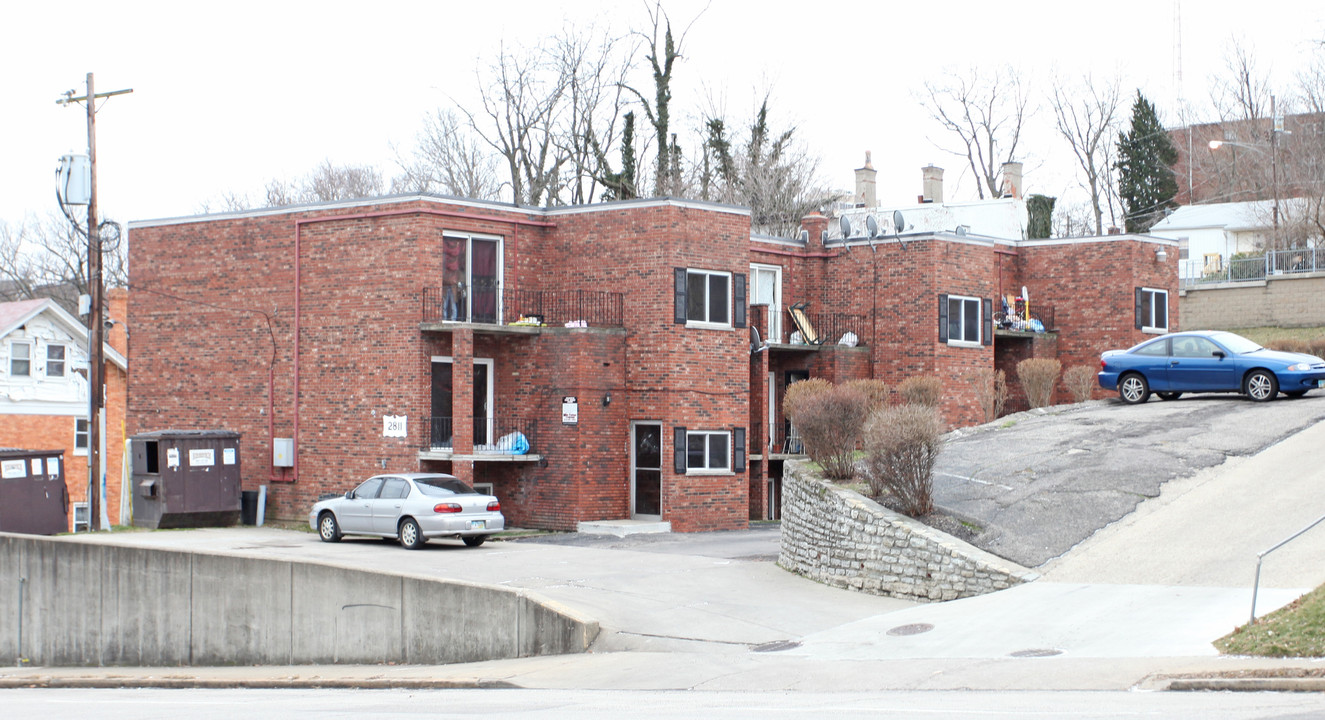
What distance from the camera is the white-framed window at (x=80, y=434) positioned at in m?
42.8

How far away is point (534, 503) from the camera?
92.1 feet

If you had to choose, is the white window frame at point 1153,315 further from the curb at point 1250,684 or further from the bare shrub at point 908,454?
the curb at point 1250,684

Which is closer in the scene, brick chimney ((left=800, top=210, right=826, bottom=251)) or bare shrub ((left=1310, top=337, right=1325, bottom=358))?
bare shrub ((left=1310, top=337, right=1325, bottom=358))

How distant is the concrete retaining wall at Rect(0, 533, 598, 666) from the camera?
16250 mm

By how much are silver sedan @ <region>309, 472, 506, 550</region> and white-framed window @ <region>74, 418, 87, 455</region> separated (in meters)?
23.1

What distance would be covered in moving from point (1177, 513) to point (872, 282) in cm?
1701

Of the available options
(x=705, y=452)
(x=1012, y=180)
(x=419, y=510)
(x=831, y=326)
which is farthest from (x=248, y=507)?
(x=1012, y=180)

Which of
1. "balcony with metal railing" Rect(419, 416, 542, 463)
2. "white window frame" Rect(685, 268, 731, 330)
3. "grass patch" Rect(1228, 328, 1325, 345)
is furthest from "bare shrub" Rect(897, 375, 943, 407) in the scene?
"grass patch" Rect(1228, 328, 1325, 345)

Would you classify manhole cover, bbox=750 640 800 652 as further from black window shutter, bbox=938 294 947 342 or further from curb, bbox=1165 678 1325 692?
black window shutter, bbox=938 294 947 342

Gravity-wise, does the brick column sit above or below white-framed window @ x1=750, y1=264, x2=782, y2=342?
below

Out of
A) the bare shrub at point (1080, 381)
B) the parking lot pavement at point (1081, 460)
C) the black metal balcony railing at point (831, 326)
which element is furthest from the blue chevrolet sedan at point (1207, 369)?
the black metal balcony railing at point (831, 326)

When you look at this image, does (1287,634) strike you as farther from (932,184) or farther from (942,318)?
(932,184)

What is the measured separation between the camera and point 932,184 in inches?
1950

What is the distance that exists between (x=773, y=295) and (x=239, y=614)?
17911mm
